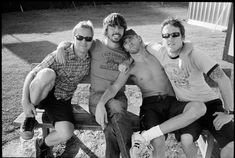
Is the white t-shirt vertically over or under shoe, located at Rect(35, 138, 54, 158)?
over

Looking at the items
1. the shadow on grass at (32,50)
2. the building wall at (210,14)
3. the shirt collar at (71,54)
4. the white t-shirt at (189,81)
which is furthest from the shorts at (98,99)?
the building wall at (210,14)

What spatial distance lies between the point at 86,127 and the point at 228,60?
4.53m

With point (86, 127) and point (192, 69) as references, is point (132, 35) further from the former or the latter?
point (86, 127)

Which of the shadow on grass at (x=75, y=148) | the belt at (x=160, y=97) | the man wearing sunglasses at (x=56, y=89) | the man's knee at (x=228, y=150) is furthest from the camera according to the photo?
the shadow on grass at (x=75, y=148)

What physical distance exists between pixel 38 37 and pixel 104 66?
264 inches

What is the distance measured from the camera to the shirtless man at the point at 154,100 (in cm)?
246

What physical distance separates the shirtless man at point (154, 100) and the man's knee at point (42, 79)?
1.93ft

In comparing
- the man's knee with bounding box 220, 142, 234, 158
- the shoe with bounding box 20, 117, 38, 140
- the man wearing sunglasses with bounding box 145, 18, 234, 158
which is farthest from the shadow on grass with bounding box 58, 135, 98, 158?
the man's knee with bounding box 220, 142, 234, 158

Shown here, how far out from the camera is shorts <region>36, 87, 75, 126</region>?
274 cm

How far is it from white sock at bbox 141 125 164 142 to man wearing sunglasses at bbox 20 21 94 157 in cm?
81

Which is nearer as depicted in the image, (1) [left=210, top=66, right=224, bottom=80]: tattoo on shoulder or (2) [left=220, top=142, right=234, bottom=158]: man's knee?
(2) [left=220, top=142, right=234, bottom=158]: man's knee

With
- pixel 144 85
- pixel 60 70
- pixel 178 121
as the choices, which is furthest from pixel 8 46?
pixel 178 121

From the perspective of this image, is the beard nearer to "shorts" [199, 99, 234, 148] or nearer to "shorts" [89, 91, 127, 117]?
"shorts" [89, 91, 127, 117]

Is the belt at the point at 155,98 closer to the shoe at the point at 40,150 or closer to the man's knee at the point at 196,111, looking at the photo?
the man's knee at the point at 196,111
